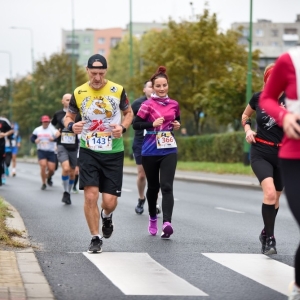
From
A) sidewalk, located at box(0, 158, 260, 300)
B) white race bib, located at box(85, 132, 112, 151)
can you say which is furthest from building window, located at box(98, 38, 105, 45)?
white race bib, located at box(85, 132, 112, 151)

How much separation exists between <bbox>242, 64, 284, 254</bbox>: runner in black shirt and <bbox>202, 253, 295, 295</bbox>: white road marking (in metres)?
0.26

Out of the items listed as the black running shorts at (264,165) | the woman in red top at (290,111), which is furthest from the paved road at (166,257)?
the woman in red top at (290,111)

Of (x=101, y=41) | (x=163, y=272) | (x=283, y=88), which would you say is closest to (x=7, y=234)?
(x=163, y=272)

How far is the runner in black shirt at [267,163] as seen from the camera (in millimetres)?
9453

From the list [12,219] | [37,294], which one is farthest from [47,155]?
[37,294]

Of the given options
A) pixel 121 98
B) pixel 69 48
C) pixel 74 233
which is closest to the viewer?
pixel 121 98

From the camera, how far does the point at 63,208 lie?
16.0 meters

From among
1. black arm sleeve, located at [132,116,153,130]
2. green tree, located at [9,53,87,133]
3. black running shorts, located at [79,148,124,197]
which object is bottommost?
green tree, located at [9,53,87,133]

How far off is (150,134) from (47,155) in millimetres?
11495

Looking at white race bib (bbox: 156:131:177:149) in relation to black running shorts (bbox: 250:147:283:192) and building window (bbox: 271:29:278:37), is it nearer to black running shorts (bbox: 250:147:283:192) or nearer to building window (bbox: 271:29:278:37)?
black running shorts (bbox: 250:147:283:192)

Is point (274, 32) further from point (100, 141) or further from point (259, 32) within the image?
point (100, 141)

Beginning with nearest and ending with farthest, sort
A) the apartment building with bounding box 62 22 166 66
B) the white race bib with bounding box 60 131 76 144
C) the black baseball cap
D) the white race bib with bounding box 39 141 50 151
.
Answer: the black baseball cap
the white race bib with bounding box 60 131 76 144
the white race bib with bounding box 39 141 50 151
the apartment building with bounding box 62 22 166 66

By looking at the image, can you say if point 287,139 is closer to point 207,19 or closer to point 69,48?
point 207,19

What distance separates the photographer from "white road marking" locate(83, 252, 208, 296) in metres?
7.16
